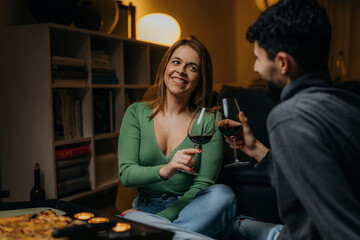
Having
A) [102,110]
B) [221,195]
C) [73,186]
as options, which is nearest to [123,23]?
[102,110]

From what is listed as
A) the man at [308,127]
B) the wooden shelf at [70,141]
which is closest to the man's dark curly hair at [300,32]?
the man at [308,127]

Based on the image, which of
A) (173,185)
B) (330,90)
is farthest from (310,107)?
(173,185)

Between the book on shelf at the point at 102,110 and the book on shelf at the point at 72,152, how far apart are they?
0.24m

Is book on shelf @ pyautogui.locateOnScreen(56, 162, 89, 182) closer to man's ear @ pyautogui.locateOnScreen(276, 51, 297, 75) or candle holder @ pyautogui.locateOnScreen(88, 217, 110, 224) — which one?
candle holder @ pyautogui.locateOnScreen(88, 217, 110, 224)

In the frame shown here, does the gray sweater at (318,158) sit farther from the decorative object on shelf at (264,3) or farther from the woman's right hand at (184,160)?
the decorative object on shelf at (264,3)

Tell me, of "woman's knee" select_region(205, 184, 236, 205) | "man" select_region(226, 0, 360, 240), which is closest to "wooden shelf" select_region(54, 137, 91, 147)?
"woman's knee" select_region(205, 184, 236, 205)

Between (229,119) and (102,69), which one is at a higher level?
(102,69)

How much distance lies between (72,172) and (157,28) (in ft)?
5.13

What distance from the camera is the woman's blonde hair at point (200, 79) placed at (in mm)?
1621

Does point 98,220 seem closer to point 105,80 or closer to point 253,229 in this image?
point 253,229

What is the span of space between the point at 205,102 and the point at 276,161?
0.96 m

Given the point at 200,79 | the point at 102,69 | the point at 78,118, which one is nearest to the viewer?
the point at 200,79

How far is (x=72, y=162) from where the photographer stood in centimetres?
235

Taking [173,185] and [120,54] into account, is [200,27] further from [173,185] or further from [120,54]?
[173,185]
